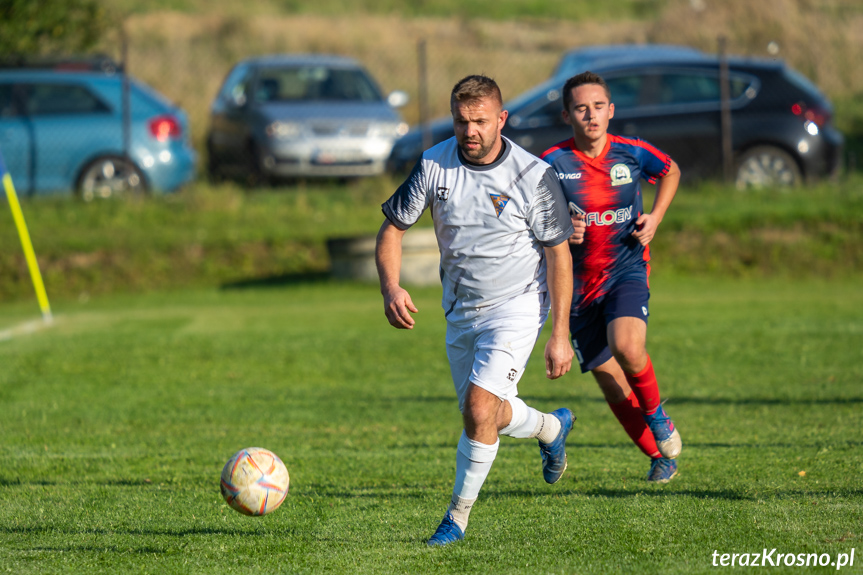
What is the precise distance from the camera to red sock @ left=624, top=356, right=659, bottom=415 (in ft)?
17.9

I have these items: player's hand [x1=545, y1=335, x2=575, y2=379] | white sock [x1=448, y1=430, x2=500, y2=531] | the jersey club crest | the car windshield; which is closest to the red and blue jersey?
the jersey club crest

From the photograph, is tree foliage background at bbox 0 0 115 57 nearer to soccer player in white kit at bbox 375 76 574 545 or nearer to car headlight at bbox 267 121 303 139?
car headlight at bbox 267 121 303 139

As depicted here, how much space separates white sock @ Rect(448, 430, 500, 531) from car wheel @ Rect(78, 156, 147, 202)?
11.8 m

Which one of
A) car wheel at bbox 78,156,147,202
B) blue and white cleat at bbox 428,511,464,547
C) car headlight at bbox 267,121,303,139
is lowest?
car wheel at bbox 78,156,147,202

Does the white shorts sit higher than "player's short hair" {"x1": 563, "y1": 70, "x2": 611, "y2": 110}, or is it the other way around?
"player's short hair" {"x1": 563, "y1": 70, "x2": 611, "y2": 110}

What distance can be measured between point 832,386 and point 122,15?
Result: 1354cm

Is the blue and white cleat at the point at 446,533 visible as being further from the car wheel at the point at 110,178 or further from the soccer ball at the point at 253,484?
the car wheel at the point at 110,178

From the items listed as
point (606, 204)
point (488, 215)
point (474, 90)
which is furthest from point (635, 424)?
point (474, 90)

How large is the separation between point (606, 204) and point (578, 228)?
0.20 metres

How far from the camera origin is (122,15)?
17.5 meters

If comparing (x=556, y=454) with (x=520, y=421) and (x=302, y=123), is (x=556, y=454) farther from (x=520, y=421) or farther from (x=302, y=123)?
(x=302, y=123)

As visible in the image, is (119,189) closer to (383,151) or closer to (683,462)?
(383,151)

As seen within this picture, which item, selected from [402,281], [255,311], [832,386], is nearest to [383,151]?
[402,281]

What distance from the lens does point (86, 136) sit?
14984 millimetres
